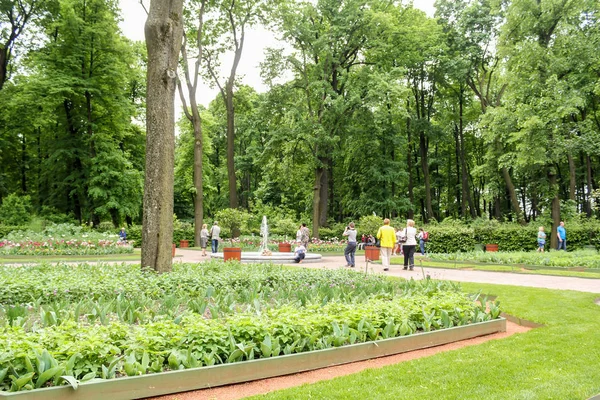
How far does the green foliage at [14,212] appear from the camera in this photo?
30781 millimetres

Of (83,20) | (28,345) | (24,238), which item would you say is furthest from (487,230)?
(83,20)

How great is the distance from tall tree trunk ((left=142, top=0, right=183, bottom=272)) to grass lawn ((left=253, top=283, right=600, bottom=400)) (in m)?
6.85

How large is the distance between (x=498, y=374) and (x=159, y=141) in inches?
336

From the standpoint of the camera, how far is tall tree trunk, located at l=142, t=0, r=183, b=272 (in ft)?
35.1

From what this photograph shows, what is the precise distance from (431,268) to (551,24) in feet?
55.8

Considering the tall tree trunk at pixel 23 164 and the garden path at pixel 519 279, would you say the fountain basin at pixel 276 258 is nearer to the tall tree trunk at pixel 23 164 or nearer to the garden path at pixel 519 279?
the garden path at pixel 519 279

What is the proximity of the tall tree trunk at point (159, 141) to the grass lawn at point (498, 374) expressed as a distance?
6.85m

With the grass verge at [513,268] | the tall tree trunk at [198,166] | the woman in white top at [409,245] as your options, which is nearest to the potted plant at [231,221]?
the tall tree trunk at [198,166]

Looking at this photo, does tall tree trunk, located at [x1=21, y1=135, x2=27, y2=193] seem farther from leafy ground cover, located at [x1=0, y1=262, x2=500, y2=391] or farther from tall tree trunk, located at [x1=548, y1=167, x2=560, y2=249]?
tall tree trunk, located at [x1=548, y1=167, x2=560, y2=249]

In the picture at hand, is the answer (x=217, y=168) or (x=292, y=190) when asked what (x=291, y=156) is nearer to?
(x=292, y=190)

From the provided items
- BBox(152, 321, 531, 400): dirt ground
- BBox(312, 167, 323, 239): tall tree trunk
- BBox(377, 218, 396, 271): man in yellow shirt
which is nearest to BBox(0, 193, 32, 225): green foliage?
BBox(312, 167, 323, 239): tall tree trunk

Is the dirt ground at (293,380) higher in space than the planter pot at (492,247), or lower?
lower

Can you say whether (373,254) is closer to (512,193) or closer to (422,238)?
(422,238)

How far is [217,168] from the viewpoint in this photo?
53.8 m
